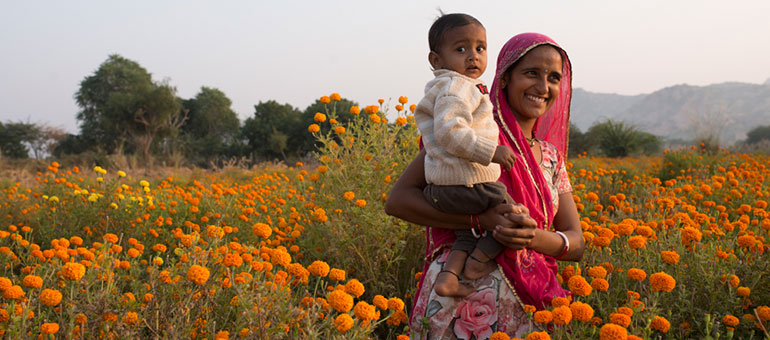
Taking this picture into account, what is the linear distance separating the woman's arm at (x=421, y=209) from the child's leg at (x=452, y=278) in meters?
0.11

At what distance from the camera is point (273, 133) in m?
27.5

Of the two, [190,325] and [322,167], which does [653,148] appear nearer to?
[322,167]

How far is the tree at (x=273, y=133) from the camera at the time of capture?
2717 centimetres

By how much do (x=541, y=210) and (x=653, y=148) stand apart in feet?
68.8

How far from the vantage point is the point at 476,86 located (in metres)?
1.82

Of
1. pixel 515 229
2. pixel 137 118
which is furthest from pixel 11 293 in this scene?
pixel 137 118

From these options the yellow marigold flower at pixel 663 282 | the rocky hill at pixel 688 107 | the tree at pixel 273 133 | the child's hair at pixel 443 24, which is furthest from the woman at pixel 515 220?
the rocky hill at pixel 688 107

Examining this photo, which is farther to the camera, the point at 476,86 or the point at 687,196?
the point at 687,196

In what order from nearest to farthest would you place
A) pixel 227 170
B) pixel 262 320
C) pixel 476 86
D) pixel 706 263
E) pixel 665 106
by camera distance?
pixel 262 320, pixel 476 86, pixel 706 263, pixel 227 170, pixel 665 106

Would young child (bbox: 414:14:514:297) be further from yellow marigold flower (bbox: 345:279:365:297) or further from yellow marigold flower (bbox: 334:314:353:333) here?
yellow marigold flower (bbox: 334:314:353:333)

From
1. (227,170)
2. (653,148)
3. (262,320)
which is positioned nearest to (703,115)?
(653,148)

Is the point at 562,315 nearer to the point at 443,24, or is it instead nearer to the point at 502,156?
the point at 502,156

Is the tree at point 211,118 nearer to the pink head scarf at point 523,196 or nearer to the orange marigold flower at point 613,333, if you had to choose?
the pink head scarf at point 523,196

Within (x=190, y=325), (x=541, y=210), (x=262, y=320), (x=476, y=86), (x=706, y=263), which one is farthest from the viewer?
(x=706, y=263)
